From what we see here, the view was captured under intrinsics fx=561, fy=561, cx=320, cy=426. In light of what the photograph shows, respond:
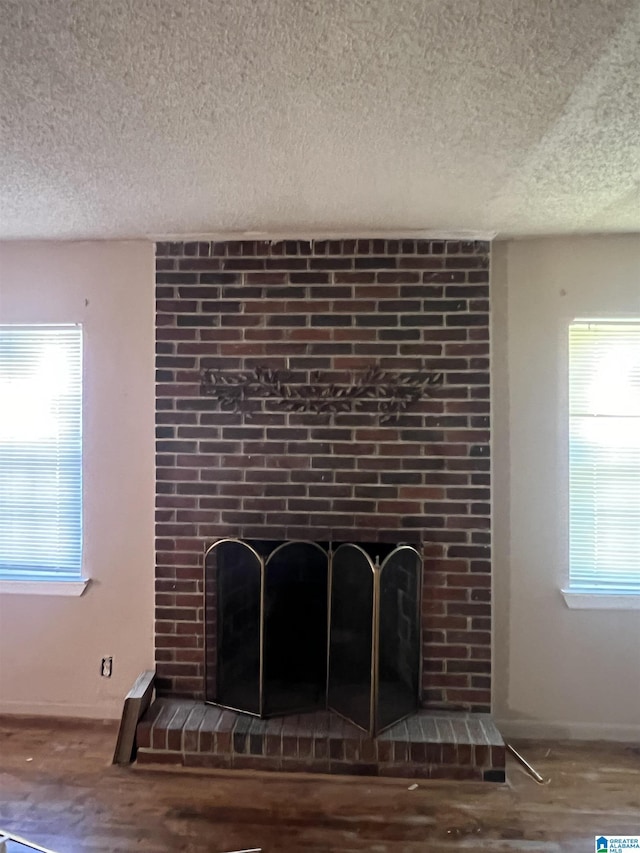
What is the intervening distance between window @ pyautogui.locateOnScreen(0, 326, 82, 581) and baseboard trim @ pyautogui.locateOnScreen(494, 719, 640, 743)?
7.35 ft

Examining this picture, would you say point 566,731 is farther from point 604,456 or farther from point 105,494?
point 105,494

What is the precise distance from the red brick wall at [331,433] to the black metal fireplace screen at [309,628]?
9cm

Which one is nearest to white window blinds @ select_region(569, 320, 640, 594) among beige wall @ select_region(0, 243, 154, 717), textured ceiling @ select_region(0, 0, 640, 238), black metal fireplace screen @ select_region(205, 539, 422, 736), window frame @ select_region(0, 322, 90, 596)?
textured ceiling @ select_region(0, 0, 640, 238)

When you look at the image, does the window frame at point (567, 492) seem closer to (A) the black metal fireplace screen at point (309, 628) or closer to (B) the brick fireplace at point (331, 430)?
(B) the brick fireplace at point (331, 430)

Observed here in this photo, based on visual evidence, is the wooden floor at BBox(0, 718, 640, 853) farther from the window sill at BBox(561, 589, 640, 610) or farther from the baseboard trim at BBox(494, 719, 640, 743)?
the window sill at BBox(561, 589, 640, 610)

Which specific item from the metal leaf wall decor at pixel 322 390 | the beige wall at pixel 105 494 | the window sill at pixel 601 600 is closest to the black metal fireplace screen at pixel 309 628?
the beige wall at pixel 105 494

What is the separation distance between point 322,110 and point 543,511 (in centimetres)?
203

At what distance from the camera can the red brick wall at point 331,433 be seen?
2615mm

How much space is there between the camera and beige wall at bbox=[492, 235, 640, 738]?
104 inches

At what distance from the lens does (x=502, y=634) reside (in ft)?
8.84

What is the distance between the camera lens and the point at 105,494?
280 cm

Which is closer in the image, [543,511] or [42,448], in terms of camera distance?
[543,511]

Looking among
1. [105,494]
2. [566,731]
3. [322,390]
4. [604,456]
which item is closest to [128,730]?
[105,494]

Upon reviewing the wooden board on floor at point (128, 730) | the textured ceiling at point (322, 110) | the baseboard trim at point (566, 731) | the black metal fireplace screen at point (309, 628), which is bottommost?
the baseboard trim at point (566, 731)
